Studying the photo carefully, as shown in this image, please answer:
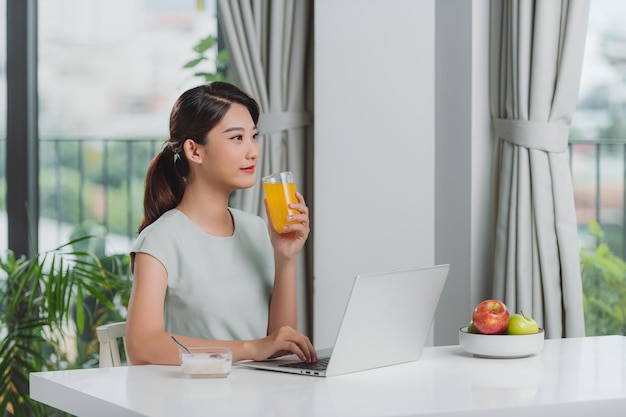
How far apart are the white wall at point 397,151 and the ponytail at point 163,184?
794 mm

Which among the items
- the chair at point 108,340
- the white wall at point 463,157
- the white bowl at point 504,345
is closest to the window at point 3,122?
the chair at point 108,340

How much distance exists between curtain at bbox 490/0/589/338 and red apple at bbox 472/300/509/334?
2.88 feet

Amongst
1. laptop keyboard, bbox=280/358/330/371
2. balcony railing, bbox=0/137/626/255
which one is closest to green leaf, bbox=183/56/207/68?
balcony railing, bbox=0/137/626/255

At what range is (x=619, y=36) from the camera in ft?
12.1

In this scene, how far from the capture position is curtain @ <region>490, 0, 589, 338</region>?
116 inches

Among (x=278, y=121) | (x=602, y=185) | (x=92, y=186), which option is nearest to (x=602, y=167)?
(x=602, y=185)

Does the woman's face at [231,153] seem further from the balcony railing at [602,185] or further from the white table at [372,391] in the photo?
the balcony railing at [602,185]

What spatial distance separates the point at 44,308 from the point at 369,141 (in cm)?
123

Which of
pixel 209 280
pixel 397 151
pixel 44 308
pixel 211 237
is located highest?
pixel 397 151

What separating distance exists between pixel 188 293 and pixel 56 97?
1648mm

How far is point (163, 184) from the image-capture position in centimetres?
242

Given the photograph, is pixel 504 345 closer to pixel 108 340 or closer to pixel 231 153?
pixel 231 153

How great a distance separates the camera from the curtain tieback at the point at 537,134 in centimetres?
296

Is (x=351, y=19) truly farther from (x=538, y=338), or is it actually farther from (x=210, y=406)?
(x=210, y=406)
